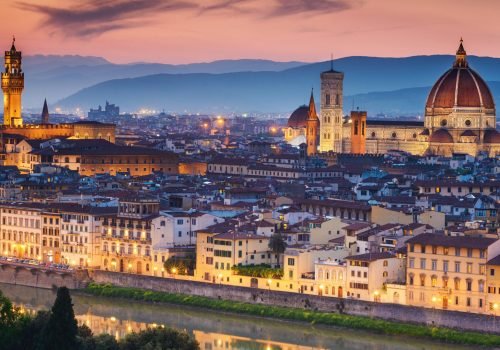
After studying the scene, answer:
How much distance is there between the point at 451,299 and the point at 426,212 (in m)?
9.33

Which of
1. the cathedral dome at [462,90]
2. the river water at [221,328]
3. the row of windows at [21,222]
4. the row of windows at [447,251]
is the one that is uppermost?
the cathedral dome at [462,90]

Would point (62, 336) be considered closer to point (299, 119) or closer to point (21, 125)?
point (21, 125)

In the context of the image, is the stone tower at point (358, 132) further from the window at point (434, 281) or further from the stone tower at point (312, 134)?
the window at point (434, 281)

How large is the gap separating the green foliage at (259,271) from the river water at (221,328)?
1612 millimetres

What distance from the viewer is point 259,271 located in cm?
4031

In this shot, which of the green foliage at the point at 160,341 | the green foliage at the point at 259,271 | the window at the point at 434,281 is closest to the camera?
the green foliage at the point at 160,341

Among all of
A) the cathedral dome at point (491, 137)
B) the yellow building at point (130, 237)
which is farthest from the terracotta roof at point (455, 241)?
the cathedral dome at point (491, 137)

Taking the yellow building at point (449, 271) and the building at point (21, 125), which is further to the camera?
the building at point (21, 125)

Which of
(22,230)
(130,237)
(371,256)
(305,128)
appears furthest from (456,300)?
(305,128)

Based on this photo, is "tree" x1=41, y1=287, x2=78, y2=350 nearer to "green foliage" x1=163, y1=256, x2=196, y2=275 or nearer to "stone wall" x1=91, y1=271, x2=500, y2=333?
"stone wall" x1=91, y1=271, x2=500, y2=333

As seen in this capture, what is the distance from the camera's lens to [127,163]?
76625 millimetres

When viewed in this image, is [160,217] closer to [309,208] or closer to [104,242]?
[104,242]

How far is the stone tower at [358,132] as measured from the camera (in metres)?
97.7

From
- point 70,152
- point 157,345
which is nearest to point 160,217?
point 157,345
